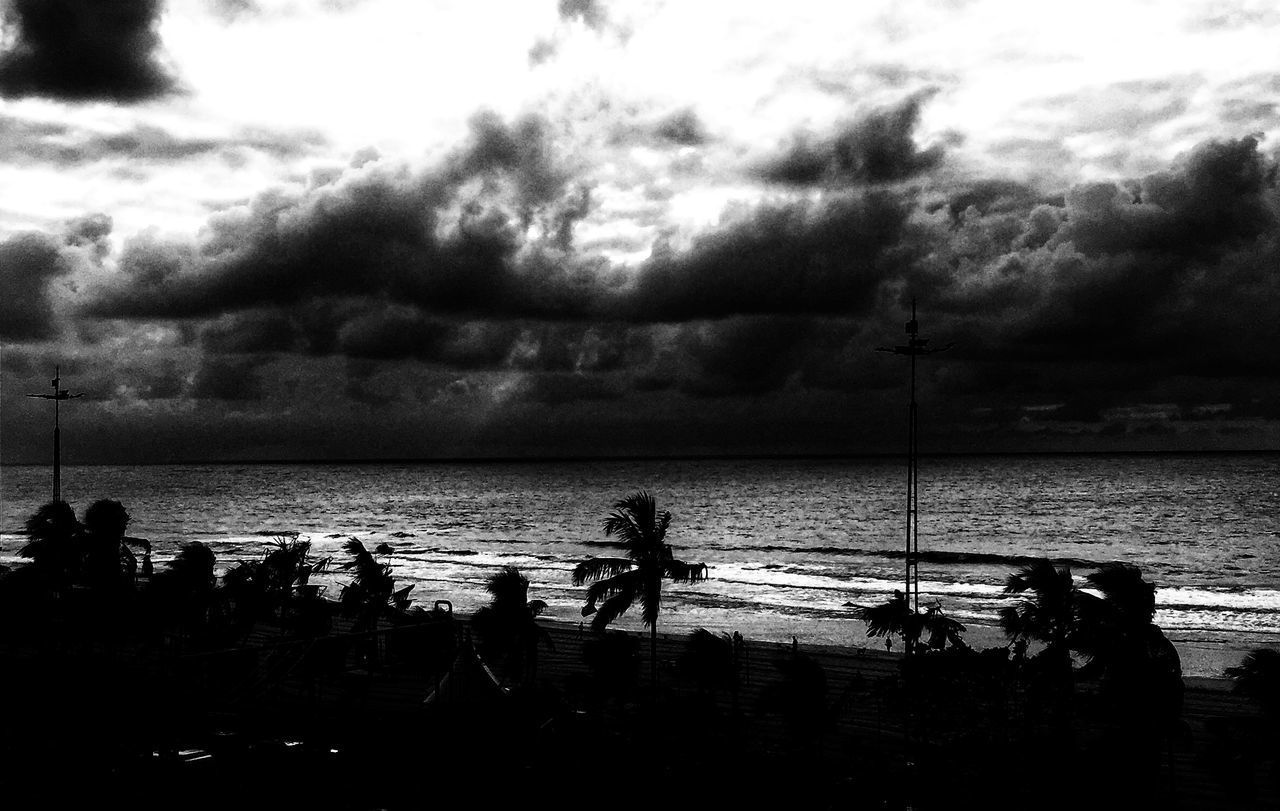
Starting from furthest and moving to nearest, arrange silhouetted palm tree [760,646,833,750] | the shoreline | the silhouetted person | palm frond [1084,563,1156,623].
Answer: the silhouetted person, the shoreline, silhouetted palm tree [760,646,833,750], palm frond [1084,563,1156,623]

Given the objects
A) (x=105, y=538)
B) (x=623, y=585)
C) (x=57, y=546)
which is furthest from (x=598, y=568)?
(x=57, y=546)

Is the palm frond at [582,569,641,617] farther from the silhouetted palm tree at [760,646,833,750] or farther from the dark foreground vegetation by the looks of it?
the silhouetted palm tree at [760,646,833,750]

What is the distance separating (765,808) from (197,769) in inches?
334

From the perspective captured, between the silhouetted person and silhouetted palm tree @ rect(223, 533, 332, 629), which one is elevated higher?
the silhouetted person

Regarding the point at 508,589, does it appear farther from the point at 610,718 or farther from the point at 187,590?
the point at 187,590

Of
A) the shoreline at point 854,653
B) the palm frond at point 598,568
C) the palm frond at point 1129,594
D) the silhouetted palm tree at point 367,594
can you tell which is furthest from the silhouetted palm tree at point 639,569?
the palm frond at point 1129,594

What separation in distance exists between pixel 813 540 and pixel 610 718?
264 ft

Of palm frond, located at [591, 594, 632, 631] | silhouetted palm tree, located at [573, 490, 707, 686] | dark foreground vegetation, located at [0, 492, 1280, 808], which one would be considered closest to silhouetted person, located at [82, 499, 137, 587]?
dark foreground vegetation, located at [0, 492, 1280, 808]

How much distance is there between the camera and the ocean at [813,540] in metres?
53.4

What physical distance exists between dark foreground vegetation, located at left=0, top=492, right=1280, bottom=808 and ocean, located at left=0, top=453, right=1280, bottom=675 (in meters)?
20.3

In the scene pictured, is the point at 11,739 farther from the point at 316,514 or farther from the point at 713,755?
the point at 316,514

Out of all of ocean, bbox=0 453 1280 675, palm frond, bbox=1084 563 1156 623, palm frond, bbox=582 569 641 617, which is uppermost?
palm frond, bbox=1084 563 1156 623

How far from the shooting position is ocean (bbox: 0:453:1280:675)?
53.4m

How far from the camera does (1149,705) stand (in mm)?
17953
